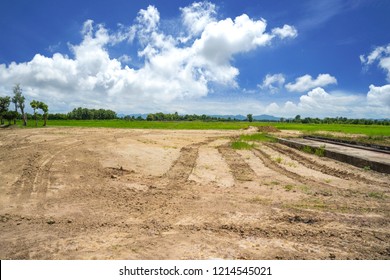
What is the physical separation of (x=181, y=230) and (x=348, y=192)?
569 cm

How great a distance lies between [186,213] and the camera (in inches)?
221

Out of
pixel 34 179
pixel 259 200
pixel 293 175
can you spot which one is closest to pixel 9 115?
pixel 34 179

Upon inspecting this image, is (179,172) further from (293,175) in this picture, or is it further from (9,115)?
(9,115)

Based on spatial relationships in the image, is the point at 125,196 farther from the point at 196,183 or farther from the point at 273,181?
the point at 273,181

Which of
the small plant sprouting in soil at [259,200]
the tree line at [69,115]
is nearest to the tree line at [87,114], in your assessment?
the tree line at [69,115]

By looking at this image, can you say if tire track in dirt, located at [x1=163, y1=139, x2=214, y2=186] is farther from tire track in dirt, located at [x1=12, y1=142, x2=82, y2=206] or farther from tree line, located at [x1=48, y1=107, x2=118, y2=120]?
tree line, located at [x1=48, y1=107, x2=118, y2=120]

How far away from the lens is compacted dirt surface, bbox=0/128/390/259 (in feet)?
13.1

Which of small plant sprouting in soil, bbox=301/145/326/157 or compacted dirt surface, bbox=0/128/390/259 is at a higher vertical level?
small plant sprouting in soil, bbox=301/145/326/157

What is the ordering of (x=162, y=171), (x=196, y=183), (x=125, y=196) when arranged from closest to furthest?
1. (x=125, y=196)
2. (x=196, y=183)
3. (x=162, y=171)

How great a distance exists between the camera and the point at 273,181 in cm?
893

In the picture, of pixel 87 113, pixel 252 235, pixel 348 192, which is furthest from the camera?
pixel 87 113

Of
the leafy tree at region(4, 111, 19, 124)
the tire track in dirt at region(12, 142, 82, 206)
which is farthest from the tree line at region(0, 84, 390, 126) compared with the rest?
the tire track in dirt at region(12, 142, 82, 206)

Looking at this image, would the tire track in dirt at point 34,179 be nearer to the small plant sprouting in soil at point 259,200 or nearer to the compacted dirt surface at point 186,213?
the compacted dirt surface at point 186,213

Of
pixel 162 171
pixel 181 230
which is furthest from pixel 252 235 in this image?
pixel 162 171
